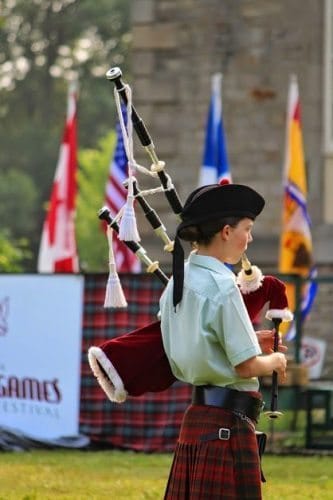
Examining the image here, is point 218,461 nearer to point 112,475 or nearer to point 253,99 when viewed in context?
point 112,475

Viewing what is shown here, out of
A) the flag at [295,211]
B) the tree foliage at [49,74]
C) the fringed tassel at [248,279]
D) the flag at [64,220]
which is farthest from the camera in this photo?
the tree foliage at [49,74]

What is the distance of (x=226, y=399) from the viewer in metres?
5.56

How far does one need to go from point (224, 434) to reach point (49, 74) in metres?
57.1

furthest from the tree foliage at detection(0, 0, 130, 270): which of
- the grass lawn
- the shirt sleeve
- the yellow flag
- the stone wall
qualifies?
the shirt sleeve

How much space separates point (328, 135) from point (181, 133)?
5.78 ft

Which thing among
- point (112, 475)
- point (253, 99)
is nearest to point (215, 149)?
point (253, 99)

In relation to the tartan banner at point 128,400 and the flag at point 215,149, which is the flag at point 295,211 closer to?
the flag at point 215,149

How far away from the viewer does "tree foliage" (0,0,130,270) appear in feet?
200

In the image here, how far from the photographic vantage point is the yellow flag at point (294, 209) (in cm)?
1659

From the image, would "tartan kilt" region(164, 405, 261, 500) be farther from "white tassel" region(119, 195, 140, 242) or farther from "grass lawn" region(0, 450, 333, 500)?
"grass lawn" region(0, 450, 333, 500)

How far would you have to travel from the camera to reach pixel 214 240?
18.1 ft

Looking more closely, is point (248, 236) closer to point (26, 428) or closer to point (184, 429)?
point (184, 429)

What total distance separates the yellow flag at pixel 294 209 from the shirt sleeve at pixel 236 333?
11.0 m

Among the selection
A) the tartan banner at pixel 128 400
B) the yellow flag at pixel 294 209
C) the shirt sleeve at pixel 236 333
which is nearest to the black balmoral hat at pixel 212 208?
the shirt sleeve at pixel 236 333
